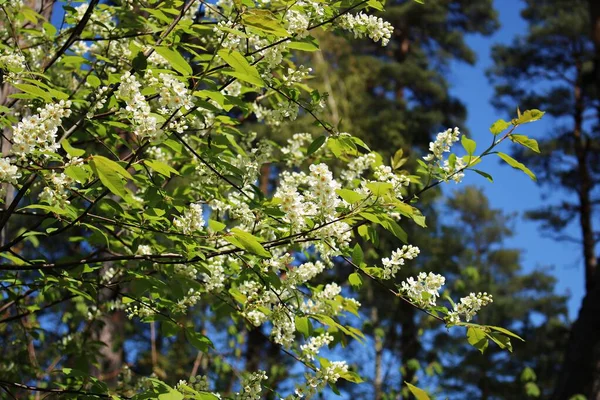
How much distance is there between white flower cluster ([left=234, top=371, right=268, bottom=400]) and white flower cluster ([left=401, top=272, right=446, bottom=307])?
2.03 ft

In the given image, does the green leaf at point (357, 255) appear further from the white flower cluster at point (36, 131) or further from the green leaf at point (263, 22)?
the white flower cluster at point (36, 131)

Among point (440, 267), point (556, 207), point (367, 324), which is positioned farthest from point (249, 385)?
point (556, 207)

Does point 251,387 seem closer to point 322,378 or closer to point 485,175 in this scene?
point 322,378

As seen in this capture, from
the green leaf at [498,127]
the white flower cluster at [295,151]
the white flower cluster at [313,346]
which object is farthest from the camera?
the white flower cluster at [295,151]

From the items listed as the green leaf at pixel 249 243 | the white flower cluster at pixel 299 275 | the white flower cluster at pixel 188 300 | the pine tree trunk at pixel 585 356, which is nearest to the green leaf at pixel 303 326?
the white flower cluster at pixel 299 275

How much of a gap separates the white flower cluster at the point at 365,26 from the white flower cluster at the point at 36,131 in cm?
100

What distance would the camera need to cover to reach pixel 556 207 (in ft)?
48.3

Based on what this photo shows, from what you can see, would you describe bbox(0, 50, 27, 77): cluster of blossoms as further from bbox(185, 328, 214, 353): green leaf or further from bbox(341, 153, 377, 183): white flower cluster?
bbox(341, 153, 377, 183): white flower cluster

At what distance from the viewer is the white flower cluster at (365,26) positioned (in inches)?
84.6

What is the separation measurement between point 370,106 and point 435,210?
2.77 meters

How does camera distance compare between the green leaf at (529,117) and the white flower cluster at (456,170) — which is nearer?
the green leaf at (529,117)

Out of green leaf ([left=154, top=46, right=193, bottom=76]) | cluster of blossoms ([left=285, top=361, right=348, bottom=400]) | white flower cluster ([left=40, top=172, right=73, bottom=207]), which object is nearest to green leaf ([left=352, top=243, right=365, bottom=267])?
cluster of blossoms ([left=285, top=361, right=348, bottom=400])

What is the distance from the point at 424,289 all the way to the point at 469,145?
20.5 inches

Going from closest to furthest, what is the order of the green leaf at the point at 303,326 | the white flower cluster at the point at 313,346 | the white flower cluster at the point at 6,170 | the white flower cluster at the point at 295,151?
the white flower cluster at the point at 6,170
the green leaf at the point at 303,326
the white flower cluster at the point at 313,346
the white flower cluster at the point at 295,151
